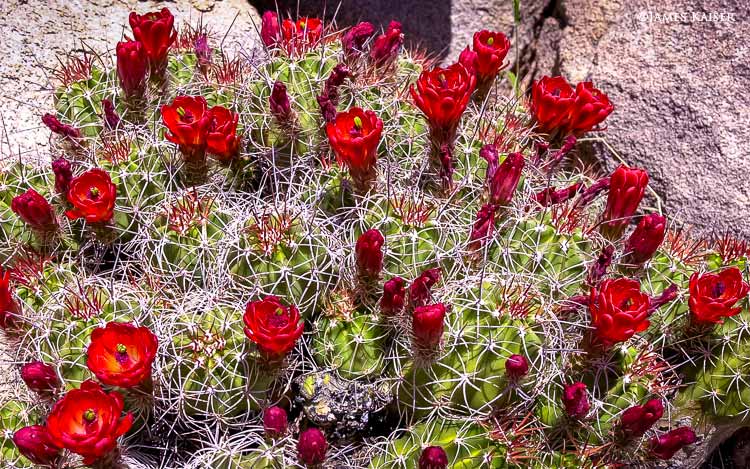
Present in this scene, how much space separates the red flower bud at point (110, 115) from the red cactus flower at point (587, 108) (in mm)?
2016

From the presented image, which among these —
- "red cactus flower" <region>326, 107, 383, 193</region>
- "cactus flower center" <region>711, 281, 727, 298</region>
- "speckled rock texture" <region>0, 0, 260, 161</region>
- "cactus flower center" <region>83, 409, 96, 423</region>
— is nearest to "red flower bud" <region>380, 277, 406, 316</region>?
"red cactus flower" <region>326, 107, 383, 193</region>

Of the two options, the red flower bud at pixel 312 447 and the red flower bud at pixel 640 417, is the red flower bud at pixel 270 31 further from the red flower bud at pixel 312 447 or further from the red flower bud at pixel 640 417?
the red flower bud at pixel 640 417

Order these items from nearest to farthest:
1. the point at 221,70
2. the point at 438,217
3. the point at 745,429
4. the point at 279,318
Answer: the point at 279,318 < the point at 438,217 < the point at 745,429 < the point at 221,70

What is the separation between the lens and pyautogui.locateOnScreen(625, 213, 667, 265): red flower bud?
2.58 metres

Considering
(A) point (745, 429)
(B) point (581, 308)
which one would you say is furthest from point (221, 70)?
(A) point (745, 429)

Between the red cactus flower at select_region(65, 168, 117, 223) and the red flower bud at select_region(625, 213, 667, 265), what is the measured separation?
6.52 ft

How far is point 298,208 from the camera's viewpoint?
2.63 m

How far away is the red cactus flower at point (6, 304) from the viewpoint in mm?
2385

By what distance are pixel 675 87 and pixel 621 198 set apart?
1.30 m

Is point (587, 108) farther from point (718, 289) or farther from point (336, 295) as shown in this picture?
point (336, 295)

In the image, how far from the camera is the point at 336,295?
8.40 feet

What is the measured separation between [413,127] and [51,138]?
5.59ft

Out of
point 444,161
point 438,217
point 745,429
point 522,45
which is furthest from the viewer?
point 522,45

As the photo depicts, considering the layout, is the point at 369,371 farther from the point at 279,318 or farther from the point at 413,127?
the point at 413,127
